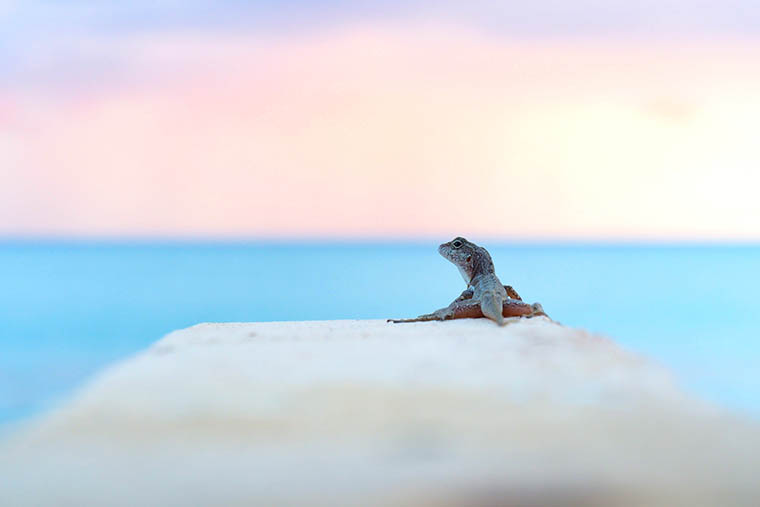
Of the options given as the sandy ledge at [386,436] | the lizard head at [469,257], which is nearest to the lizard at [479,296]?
the lizard head at [469,257]

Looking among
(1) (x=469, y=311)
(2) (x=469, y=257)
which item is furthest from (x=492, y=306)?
(2) (x=469, y=257)

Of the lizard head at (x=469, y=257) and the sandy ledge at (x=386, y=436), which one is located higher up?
the lizard head at (x=469, y=257)

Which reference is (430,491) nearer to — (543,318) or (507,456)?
(507,456)

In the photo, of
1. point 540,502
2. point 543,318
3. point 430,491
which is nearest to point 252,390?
point 430,491

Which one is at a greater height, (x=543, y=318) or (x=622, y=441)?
(x=543, y=318)

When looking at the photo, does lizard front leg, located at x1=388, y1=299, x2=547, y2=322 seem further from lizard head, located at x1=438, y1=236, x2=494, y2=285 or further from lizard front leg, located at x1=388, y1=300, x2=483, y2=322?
lizard head, located at x1=438, y1=236, x2=494, y2=285

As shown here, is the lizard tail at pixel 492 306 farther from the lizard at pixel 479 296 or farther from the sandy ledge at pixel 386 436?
the sandy ledge at pixel 386 436

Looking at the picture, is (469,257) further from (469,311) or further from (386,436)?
(386,436)
